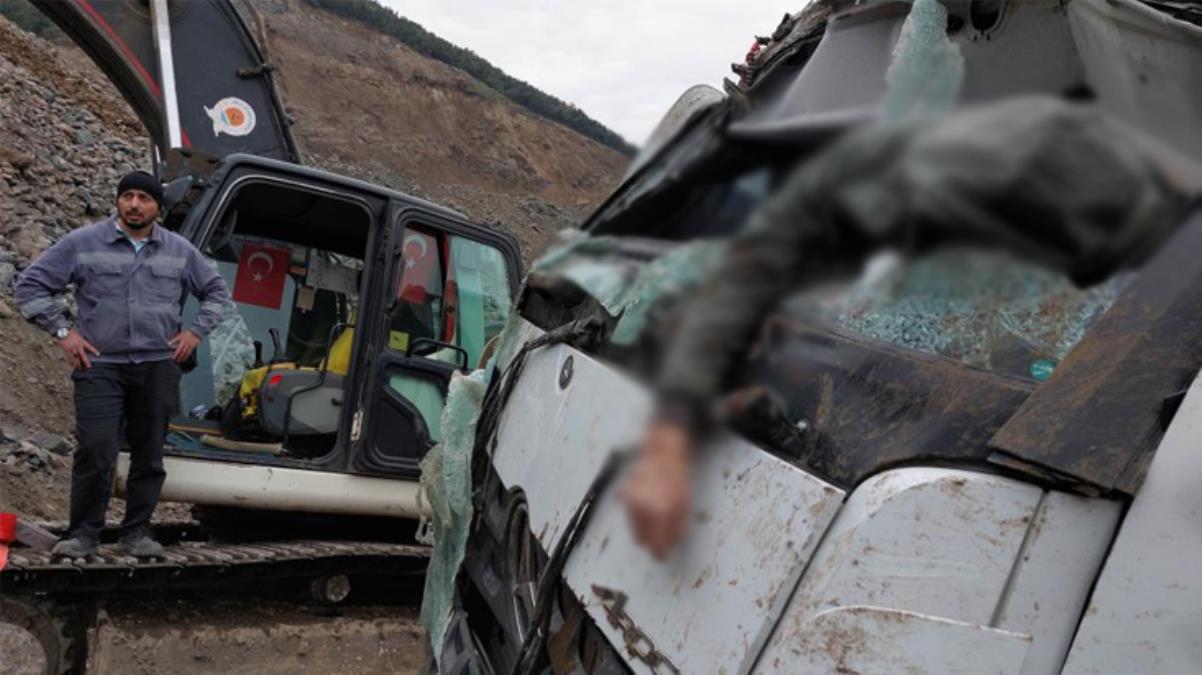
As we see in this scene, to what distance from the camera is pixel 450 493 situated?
10.9 feet

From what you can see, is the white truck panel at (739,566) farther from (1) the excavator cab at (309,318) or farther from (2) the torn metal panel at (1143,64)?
(1) the excavator cab at (309,318)

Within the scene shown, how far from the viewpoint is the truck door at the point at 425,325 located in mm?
5281

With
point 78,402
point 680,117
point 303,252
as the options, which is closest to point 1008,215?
point 680,117

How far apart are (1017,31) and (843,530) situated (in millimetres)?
816

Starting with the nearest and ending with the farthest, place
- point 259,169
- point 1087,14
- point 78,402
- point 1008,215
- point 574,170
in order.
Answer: point 1008,215, point 574,170, point 1087,14, point 78,402, point 259,169

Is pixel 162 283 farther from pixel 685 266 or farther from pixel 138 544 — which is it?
pixel 685 266

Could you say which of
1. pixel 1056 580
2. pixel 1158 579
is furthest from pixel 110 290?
pixel 1158 579

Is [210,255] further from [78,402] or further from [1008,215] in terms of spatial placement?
[1008,215]

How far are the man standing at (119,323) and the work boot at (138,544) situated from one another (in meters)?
0.24

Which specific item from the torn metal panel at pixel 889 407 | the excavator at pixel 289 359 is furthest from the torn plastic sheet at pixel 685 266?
the excavator at pixel 289 359

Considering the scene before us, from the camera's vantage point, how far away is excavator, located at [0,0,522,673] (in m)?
4.84

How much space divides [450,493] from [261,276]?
9.14ft

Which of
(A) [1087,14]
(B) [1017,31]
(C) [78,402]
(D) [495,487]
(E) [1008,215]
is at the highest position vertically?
(A) [1087,14]

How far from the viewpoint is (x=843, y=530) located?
173 centimetres
